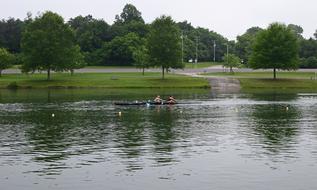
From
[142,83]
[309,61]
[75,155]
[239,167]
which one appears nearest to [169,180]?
[239,167]

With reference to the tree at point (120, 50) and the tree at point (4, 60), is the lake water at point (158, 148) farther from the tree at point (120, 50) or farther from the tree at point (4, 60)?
the tree at point (120, 50)

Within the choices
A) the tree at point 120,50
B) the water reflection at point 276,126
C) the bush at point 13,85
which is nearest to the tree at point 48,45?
the bush at point 13,85

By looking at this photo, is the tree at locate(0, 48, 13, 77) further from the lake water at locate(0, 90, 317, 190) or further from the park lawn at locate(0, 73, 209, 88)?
the lake water at locate(0, 90, 317, 190)

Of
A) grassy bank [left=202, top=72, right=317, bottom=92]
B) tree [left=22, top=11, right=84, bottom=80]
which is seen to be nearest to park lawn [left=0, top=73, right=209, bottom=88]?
tree [left=22, top=11, right=84, bottom=80]

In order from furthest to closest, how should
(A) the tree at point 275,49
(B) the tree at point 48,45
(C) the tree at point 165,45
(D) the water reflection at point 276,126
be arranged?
1. (C) the tree at point 165,45
2. (A) the tree at point 275,49
3. (B) the tree at point 48,45
4. (D) the water reflection at point 276,126

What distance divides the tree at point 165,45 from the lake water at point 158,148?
5845 cm

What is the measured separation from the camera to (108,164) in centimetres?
3562

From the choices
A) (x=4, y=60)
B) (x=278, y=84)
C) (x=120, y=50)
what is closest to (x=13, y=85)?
(x=4, y=60)

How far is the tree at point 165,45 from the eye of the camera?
13038 cm

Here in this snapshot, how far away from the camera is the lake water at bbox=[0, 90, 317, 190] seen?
3130 centimetres

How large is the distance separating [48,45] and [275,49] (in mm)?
53764

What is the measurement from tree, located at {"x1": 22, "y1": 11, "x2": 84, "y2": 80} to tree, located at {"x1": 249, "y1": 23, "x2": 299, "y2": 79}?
4495 centimetres

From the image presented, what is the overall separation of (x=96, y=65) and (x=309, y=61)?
7084cm

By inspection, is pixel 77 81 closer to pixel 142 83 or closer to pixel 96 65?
pixel 142 83
